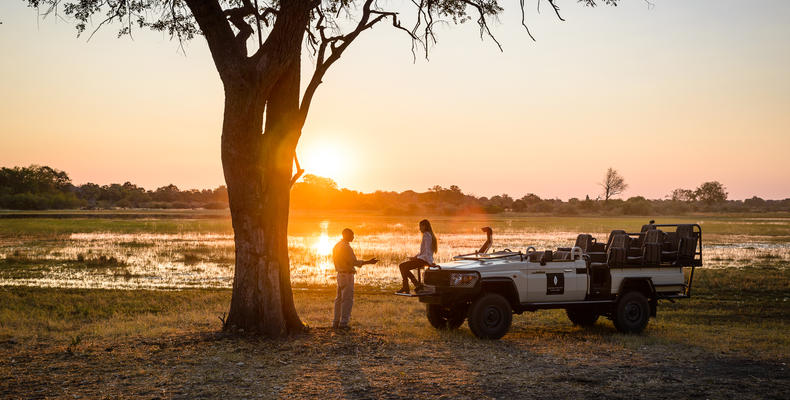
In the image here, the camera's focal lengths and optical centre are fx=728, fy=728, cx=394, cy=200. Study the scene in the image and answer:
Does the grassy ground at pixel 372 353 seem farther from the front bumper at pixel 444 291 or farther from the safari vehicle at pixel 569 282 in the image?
the front bumper at pixel 444 291

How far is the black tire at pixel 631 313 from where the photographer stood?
15445mm

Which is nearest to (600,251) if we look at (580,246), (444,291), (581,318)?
(580,246)

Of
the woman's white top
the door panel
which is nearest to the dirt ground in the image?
the door panel

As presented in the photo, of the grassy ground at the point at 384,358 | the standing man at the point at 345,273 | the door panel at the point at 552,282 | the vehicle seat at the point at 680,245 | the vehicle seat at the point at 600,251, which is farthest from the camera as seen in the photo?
the vehicle seat at the point at 680,245

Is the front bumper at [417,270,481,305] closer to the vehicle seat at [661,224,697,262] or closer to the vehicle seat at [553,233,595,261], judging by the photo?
the vehicle seat at [553,233,595,261]

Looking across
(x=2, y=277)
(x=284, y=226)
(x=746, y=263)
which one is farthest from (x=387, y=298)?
(x=746, y=263)

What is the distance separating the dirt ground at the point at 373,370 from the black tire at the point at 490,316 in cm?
28

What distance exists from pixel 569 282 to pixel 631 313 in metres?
1.86

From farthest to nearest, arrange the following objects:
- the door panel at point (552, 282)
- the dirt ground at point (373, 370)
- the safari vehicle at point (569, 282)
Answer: the door panel at point (552, 282)
the safari vehicle at point (569, 282)
the dirt ground at point (373, 370)

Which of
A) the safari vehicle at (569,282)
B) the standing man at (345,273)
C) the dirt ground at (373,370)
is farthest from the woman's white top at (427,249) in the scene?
the dirt ground at (373,370)

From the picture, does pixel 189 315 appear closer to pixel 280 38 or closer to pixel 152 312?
pixel 152 312

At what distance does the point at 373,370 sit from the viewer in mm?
11367

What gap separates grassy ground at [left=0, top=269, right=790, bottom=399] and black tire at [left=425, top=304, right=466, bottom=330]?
38 centimetres

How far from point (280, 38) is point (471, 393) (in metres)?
7.91
